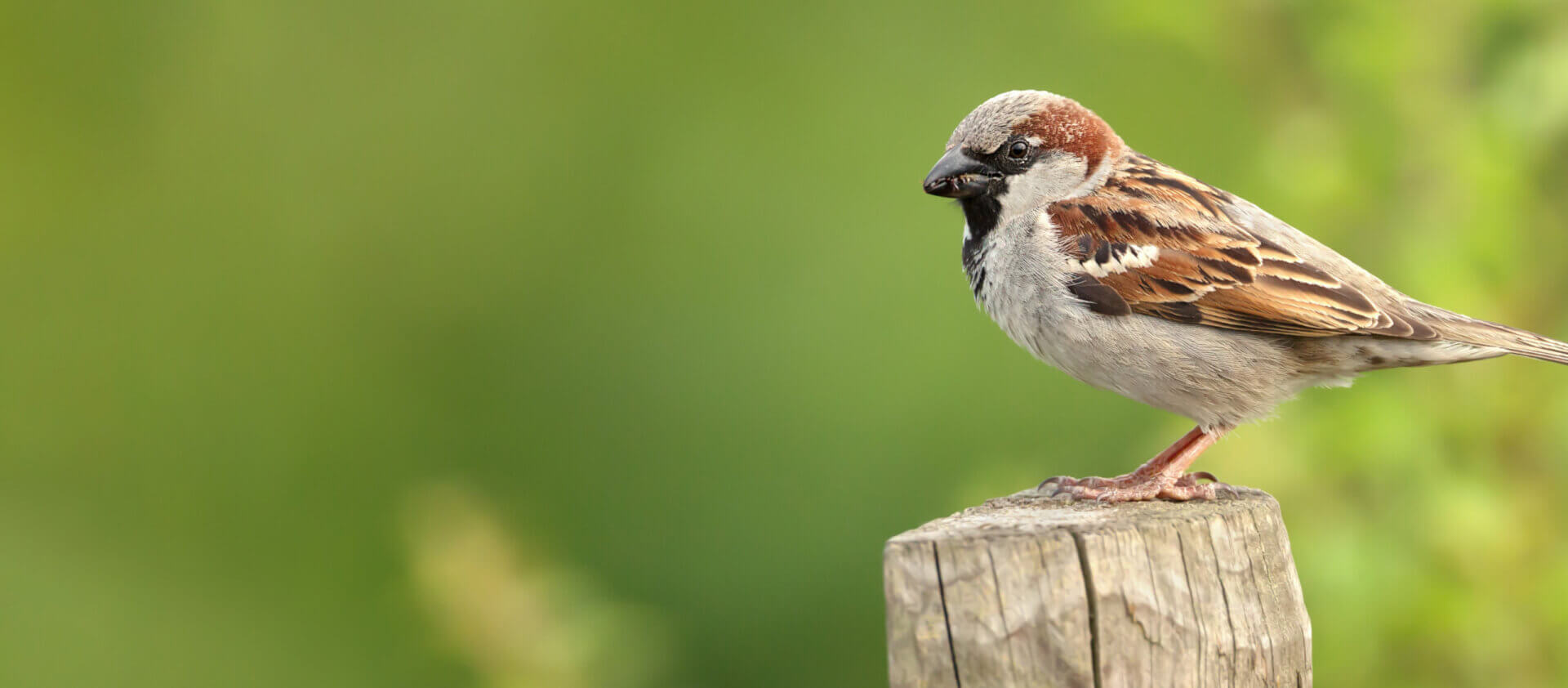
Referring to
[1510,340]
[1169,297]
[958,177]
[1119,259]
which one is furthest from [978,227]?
[1510,340]

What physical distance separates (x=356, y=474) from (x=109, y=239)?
1.46 meters

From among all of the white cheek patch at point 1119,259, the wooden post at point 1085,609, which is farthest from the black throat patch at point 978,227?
the wooden post at point 1085,609

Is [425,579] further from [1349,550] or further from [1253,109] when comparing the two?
[1253,109]

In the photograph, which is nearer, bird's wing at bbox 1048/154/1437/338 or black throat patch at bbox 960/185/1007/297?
bird's wing at bbox 1048/154/1437/338

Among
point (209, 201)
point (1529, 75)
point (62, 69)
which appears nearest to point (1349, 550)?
point (1529, 75)

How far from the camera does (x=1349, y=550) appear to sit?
130 inches

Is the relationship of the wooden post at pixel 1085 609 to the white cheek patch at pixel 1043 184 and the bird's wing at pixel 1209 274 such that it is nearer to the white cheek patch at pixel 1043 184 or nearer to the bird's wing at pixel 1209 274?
the bird's wing at pixel 1209 274

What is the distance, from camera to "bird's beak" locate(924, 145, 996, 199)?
325 cm

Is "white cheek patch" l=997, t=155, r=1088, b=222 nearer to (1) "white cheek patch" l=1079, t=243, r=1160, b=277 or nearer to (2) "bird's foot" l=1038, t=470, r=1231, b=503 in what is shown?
Result: (1) "white cheek patch" l=1079, t=243, r=1160, b=277

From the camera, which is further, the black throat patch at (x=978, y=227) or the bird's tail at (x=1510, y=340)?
the black throat patch at (x=978, y=227)

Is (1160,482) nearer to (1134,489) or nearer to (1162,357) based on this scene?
(1134,489)

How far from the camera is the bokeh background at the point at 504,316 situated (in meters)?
5.28

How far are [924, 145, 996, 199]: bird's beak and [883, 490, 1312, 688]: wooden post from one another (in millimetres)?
1272

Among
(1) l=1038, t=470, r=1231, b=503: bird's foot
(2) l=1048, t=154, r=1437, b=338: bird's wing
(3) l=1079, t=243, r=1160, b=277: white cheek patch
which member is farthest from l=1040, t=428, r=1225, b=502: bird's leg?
(3) l=1079, t=243, r=1160, b=277: white cheek patch
